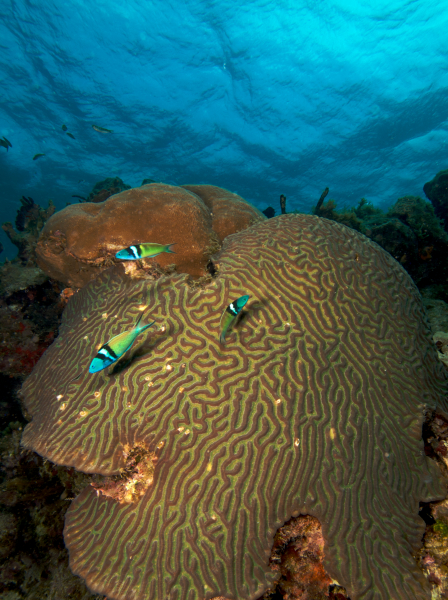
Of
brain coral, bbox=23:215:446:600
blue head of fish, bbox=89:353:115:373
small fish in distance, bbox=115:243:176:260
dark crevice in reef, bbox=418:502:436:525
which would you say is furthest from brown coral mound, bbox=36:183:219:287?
dark crevice in reef, bbox=418:502:436:525

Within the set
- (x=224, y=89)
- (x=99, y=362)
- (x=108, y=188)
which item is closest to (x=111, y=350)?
(x=99, y=362)

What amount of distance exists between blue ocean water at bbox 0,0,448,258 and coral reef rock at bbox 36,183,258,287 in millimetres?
25674

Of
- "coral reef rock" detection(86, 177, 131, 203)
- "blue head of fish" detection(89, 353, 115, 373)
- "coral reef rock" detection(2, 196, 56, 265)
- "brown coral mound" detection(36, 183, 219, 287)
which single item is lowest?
"blue head of fish" detection(89, 353, 115, 373)

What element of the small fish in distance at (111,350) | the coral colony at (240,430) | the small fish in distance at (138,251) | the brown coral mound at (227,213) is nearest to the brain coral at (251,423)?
the coral colony at (240,430)

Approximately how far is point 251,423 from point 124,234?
3.70 metres

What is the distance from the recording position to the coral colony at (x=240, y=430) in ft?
7.73

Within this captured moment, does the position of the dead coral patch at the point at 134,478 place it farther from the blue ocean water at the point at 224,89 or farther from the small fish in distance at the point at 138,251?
the blue ocean water at the point at 224,89

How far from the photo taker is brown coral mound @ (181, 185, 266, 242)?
5.57 m

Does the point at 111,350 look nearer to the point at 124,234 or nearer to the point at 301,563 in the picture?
Result: the point at 301,563

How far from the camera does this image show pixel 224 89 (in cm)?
2784

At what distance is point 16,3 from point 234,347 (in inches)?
1169

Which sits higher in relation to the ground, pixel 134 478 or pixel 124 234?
pixel 124 234

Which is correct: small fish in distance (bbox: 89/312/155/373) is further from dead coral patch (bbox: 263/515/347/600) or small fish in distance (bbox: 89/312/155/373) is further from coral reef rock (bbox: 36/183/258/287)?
coral reef rock (bbox: 36/183/258/287)

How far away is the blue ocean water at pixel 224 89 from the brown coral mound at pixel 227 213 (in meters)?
24.7
